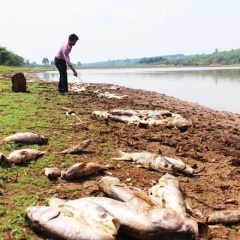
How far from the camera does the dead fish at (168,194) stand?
4582 millimetres

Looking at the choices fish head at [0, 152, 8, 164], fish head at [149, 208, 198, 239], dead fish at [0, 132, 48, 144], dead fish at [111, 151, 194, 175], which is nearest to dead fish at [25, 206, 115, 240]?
fish head at [149, 208, 198, 239]

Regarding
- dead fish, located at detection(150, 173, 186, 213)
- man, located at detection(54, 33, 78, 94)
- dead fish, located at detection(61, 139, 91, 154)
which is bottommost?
dead fish, located at detection(150, 173, 186, 213)

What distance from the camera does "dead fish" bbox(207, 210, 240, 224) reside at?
4.55 meters

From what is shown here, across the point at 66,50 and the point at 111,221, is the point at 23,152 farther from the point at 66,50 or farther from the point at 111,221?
the point at 66,50

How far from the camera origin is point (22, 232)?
12.8ft

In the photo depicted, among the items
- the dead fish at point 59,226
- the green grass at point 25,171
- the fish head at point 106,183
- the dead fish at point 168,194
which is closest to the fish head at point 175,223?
the dead fish at point 59,226

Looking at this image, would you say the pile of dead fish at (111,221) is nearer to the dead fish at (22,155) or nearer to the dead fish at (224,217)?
the dead fish at (224,217)

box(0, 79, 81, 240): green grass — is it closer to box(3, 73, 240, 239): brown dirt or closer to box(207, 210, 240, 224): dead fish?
box(3, 73, 240, 239): brown dirt

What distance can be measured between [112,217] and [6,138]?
4.19 metres

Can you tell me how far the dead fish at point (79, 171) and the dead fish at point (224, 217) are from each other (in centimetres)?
220

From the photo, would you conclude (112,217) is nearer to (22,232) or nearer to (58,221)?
(58,221)

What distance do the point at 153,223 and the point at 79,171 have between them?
7.32 feet

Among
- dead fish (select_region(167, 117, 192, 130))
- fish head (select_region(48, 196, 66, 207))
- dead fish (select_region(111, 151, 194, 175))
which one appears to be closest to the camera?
fish head (select_region(48, 196, 66, 207))

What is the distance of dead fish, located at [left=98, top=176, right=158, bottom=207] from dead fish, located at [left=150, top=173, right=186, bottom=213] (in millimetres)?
250
